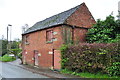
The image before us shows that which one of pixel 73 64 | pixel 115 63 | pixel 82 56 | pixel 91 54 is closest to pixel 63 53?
pixel 73 64

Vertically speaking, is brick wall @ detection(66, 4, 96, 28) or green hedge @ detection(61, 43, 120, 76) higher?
brick wall @ detection(66, 4, 96, 28)

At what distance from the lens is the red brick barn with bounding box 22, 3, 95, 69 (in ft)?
50.1

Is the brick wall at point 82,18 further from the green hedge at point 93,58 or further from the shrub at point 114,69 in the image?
the shrub at point 114,69

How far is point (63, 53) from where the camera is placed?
13.8m

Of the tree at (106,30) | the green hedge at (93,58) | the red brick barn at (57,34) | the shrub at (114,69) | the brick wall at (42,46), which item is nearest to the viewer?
the shrub at (114,69)

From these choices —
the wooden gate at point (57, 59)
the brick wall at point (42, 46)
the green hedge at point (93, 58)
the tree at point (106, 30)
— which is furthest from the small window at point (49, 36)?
the tree at point (106, 30)

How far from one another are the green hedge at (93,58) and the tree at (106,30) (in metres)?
3.81

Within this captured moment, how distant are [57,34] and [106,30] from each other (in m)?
5.40

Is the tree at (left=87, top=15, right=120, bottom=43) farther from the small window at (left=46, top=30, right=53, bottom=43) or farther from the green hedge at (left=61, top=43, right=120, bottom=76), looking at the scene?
the small window at (left=46, top=30, right=53, bottom=43)

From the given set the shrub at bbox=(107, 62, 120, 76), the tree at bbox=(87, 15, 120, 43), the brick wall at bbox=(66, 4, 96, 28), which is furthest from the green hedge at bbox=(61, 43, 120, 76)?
the brick wall at bbox=(66, 4, 96, 28)

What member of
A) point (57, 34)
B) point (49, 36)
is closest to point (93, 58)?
point (57, 34)

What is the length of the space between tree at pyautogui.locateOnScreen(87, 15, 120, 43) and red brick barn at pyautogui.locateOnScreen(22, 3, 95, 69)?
1.69 m

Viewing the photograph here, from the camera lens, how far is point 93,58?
35.5 ft

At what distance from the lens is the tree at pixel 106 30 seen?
48.7 feet
